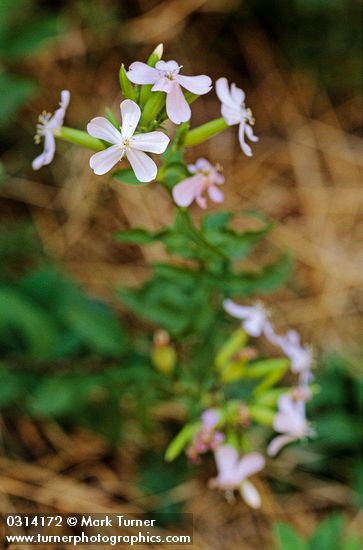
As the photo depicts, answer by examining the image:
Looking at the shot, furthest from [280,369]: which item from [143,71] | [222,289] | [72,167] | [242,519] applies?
[72,167]

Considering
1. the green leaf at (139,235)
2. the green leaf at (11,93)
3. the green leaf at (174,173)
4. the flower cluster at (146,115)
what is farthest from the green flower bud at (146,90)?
the green leaf at (11,93)

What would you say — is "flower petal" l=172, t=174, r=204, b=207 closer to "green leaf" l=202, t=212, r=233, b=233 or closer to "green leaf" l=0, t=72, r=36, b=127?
"green leaf" l=202, t=212, r=233, b=233

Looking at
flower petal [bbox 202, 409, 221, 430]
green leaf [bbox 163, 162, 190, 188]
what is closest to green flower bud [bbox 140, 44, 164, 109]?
green leaf [bbox 163, 162, 190, 188]

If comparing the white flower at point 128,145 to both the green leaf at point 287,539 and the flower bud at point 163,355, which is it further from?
the green leaf at point 287,539

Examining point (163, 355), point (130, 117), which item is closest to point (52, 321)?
→ point (163, 355)

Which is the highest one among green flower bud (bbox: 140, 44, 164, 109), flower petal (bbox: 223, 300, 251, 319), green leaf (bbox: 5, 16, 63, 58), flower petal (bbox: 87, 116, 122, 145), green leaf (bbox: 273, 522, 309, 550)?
green leaf (bbox: 5, 16, 63, 58)
